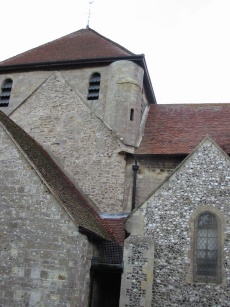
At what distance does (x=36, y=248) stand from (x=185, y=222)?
4.32m

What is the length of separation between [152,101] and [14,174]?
416 inches

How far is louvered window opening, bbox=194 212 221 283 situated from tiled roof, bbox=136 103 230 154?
3.94m

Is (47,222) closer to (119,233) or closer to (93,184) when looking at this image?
(119,233)

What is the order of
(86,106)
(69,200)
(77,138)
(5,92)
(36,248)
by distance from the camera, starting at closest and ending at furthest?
(36,248)
(69,200)
(77,138)
(86,106)
(5,92)

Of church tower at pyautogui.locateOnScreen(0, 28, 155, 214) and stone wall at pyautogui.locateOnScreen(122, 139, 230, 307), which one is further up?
church tower at pyautogui.locateOnScreen(0, 28, 155, 214)

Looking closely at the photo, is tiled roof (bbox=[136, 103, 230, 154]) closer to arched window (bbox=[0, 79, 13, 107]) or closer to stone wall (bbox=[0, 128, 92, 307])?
stone wall (bbox=[0, 128, 92, 307])

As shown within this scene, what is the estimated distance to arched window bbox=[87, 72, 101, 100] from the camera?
1836 cm

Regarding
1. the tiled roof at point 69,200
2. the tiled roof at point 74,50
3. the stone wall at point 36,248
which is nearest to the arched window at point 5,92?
the tiled roof at point 74,50

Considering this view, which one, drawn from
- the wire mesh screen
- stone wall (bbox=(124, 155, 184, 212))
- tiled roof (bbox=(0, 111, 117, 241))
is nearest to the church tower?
stone wall (bbox=(124, 155, 184, 212))

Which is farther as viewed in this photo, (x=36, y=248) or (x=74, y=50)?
(x=74, y=50)

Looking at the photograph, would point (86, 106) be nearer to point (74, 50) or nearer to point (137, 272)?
point (74, 50)

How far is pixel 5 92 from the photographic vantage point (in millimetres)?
19656

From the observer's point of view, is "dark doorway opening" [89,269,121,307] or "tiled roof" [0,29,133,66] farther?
"tiled roof" [0,29,133,66]

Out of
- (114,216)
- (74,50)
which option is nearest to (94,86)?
(74,50)
